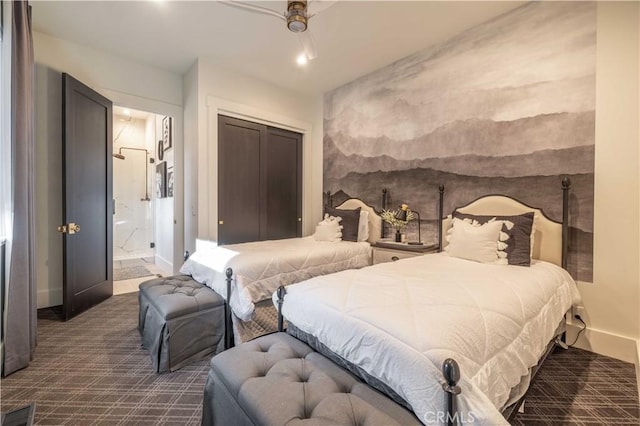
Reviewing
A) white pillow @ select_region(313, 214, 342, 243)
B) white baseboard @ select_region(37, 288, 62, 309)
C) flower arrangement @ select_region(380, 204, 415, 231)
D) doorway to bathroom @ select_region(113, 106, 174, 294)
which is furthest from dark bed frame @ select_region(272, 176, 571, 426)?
doorway to bathroom @ select_region(113, 106, 174, 294)

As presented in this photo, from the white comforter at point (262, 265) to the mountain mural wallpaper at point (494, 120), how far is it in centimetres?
111

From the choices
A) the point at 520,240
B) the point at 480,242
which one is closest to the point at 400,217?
the point at 480,242

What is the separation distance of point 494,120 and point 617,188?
1099mm

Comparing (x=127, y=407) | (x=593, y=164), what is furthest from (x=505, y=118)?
(x=127, y=407)

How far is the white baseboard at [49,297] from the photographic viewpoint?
3.13 metres

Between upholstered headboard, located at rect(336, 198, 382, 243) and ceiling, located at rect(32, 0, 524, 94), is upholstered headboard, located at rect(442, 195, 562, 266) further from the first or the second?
ceiling, located at rect(32, 0, 524, 94)

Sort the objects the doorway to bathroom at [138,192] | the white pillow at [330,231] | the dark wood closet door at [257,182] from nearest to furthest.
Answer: the white pillow at [330,231]
the dark wood closet door at [257,182]
the doorway to bathroom at [138,192]

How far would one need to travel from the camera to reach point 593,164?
7.61 ft

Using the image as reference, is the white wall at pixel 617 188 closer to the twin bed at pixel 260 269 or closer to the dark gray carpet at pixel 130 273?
the twin bed at pixel 260 269

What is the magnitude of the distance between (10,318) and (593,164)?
4.44m

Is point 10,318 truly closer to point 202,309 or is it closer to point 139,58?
point 202,309

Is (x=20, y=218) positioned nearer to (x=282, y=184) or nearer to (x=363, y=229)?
(x=282, y=184)

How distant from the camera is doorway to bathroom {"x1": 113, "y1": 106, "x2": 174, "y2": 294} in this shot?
5.42 metres

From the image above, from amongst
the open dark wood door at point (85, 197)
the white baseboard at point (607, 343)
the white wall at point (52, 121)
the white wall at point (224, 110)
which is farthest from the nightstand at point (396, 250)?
the white wall at point (52, 121)
